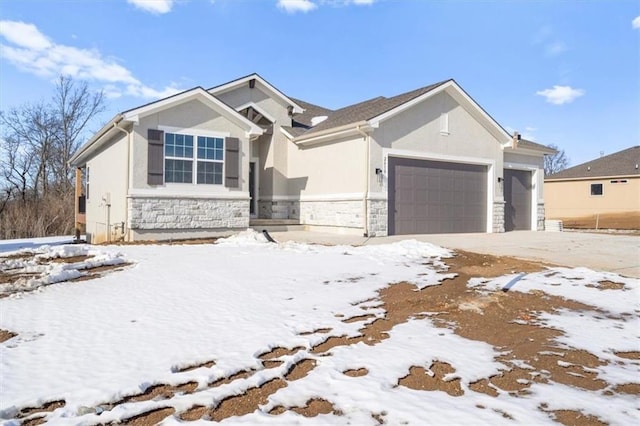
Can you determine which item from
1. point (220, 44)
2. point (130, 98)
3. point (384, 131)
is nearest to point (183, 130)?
point (220, 44)

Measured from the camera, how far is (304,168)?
15398mm

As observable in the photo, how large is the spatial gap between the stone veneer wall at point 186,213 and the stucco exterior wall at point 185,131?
0.29 meters

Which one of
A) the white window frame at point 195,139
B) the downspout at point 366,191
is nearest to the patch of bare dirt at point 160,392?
the white window frame at point 195,139

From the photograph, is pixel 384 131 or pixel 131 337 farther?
pixel 384 131

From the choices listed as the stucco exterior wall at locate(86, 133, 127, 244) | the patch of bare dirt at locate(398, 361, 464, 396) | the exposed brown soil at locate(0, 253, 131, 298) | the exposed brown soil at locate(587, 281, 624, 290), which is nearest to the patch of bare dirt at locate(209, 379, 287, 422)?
the patch of bare dirt at locate(398, 361, 464, 396)

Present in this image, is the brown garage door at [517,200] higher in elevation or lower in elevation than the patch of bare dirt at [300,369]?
higher

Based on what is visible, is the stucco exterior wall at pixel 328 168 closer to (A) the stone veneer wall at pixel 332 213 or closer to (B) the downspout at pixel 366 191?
(B) the downspout at pixel 366 191

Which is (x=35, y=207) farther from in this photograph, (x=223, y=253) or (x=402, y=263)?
(x=402, y=263)

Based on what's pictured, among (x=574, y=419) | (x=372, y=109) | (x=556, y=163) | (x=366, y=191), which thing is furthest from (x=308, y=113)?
(x=556, y=163)

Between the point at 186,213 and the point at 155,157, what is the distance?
71.7 inches

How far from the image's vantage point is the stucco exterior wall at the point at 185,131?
1160 centimetres

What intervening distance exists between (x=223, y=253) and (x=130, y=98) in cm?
2322

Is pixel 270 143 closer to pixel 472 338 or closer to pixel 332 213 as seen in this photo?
pixel 332 213

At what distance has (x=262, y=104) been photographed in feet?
53.5
